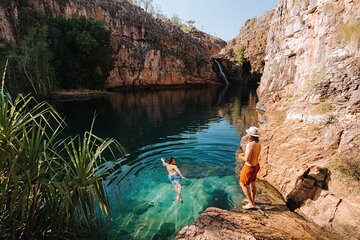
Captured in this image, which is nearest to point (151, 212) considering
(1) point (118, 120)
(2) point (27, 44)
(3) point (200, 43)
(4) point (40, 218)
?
(4) point (40, 218)

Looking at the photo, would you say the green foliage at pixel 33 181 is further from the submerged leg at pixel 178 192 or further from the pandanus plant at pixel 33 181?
the submerged leg at pixel 178 192

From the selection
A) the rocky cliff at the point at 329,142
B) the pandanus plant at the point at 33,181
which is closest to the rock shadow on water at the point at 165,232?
the pandanus plant at the point at 33,181

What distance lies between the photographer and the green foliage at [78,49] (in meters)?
34.6

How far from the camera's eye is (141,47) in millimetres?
52875

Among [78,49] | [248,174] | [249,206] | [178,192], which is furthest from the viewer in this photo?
[78,49]

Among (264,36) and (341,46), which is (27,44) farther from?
(264,36)

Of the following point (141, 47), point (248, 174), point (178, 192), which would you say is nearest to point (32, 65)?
point (141, 47)

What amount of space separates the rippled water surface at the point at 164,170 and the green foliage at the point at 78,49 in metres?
17.4

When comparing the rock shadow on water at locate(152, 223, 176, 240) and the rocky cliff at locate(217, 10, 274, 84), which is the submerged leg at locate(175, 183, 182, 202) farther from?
the rocky cliff at locate(217, 10, 274, 84)

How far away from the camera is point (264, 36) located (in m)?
55.3

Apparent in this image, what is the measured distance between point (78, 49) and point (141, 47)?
19629mm

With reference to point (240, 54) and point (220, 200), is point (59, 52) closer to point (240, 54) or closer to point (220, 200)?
point (220, 200)

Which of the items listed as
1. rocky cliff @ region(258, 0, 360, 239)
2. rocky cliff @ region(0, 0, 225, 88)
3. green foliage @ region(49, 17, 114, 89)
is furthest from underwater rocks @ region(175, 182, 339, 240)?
rocky cliff @ region(0, 0, 225, 88)

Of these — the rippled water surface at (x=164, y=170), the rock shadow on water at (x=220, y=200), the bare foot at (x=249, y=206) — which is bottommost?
the rippled water surface at (x=164, y=170)
